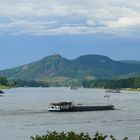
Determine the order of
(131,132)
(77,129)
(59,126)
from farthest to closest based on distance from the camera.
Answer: (59,126) < (77,129) < (131,132)

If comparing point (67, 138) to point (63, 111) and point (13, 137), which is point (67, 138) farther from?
point (63, 111)

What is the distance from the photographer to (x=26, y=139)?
6675 cm

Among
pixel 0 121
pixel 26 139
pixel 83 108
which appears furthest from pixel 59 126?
pixel 83 108

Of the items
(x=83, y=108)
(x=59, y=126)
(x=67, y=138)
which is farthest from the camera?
(x=83, y=108)

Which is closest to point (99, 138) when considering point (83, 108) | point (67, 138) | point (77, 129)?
point (67, 138)

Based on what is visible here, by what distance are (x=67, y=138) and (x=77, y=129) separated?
6102cm

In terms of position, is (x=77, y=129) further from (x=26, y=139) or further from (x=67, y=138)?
(x=67, y=138)

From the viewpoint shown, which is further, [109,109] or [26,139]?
[109,109]

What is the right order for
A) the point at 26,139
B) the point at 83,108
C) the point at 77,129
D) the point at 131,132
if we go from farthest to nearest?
the point at 83,108, the point at 77,129, the point at 131,132, the point at 26,139

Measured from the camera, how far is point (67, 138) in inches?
871

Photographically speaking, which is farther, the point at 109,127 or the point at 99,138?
the point at 109,127

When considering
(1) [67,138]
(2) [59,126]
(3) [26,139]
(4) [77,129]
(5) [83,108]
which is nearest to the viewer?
(1) [67,138]

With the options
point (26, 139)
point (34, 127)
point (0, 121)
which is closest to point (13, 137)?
point (26, 139)

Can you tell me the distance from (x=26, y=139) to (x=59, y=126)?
22.4 metres
